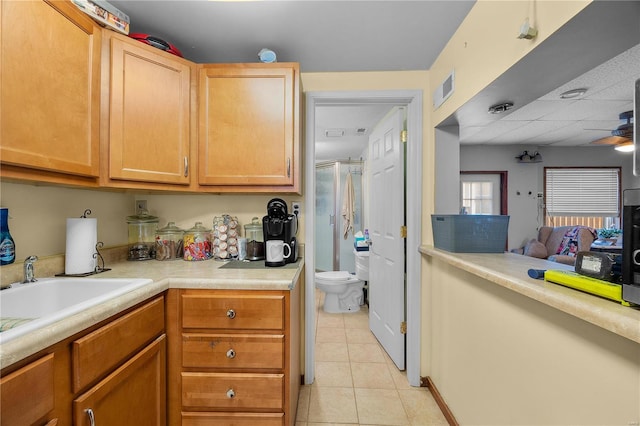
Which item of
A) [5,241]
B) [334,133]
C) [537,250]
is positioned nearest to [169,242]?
[5,241]

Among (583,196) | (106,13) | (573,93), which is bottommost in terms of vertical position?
(583,196)

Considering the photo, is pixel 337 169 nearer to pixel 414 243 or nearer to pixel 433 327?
pixel 414 243

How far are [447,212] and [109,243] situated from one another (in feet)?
7.03

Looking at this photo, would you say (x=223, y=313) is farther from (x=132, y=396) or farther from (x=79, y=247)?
(x=79, y=247)

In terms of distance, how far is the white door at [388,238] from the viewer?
211 centimetres

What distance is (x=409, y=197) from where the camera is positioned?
6.49 feet

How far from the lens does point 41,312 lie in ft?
3.74

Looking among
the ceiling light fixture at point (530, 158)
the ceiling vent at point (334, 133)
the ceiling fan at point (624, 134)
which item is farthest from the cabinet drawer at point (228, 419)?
the ceiling light fixture at point (530, 158)

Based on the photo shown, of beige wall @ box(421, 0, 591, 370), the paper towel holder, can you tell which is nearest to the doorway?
beige wall @ box(421, 0, 591, 370)

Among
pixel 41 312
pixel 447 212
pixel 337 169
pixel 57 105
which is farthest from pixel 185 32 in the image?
pixel 337 169

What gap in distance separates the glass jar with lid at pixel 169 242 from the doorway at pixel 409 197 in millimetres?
863

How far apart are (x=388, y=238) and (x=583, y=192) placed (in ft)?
16.0

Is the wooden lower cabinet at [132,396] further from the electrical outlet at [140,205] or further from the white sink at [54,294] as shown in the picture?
the electrical outlet at [140,205]

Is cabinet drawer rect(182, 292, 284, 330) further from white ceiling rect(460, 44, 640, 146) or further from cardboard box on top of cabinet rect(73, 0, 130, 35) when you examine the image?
white ceiling rect(460, 44, 640, 146)
